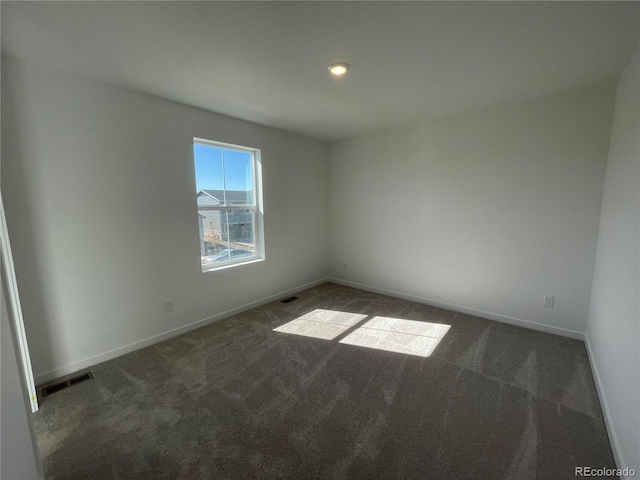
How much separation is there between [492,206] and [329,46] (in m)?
2.43

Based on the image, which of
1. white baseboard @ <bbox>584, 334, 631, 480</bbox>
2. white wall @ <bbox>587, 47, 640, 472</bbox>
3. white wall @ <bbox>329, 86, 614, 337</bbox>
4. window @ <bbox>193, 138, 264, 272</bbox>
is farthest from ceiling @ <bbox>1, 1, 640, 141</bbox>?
white baseboard @ <bbox>584, 334, 631, 480</bbox>

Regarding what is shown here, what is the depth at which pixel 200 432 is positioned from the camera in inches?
63.7

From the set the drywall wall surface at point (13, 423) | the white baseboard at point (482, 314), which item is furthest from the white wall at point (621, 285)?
the drywall wall surface at point (13, 423)

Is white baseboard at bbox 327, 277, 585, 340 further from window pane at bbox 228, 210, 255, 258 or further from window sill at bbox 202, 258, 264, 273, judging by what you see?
window pane at bbox 228, 210, 255, 258

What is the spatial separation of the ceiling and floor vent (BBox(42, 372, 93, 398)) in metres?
2.38

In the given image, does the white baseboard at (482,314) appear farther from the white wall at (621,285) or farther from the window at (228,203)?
the window at (228,203)

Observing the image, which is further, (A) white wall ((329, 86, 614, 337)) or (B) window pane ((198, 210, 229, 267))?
(B) window pane ((198, 210, 229, 267))

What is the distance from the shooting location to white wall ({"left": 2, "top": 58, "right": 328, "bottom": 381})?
194 centimetres

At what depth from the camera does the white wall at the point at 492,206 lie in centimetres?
251

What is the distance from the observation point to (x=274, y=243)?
149 inches

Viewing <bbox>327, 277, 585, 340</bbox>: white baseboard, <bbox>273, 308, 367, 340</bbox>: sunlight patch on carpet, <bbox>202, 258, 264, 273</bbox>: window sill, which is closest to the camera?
<bbox>327, 277, 585, 340</bbox>: white baseboard

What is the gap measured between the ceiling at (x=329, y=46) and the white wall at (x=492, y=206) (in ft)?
1.29

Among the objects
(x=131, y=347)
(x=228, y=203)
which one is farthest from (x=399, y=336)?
(x=131, y=347)

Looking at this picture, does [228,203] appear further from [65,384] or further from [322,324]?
[65,384]
